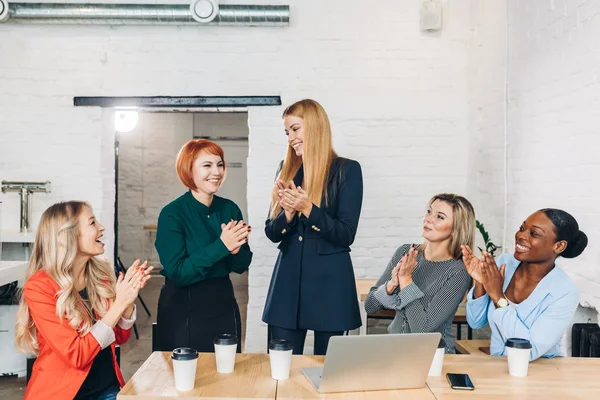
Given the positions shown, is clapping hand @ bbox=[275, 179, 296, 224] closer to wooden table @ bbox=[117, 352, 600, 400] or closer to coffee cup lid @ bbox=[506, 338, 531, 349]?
wooden table @ bbox=[117, 352, 600, 400]

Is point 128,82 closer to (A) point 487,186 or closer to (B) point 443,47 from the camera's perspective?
(B) point 443,47

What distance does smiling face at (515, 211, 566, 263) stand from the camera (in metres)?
2.24

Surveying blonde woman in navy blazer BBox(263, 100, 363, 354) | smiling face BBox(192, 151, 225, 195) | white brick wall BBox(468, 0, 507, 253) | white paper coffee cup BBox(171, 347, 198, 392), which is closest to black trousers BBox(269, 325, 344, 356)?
blonde woman in navy blazer BBox(263, 100, 363, 354)

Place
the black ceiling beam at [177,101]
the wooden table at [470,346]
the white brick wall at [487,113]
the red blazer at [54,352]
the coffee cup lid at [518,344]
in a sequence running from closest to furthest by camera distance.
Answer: the coffee cup lid at [518,344], the red blazer at [54,352], the wooden table at [470,346], the white brick wall at [487,113], the black ceiling beam at [177,101]

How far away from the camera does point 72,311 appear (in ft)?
6.87

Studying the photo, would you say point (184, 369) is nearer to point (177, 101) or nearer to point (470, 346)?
point (470, 346)

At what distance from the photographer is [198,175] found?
2746 millimetres

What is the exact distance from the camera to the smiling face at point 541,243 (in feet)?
7.35

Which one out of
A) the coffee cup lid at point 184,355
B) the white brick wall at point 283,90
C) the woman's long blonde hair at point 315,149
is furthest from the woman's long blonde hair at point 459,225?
the white brick wall at point 283,90

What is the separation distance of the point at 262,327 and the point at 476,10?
2552 millimetres

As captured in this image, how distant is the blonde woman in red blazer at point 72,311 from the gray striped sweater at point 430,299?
0.93 m

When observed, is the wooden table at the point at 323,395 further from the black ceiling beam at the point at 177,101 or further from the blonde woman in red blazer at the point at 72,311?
the black ceiling beam at the point at 177,101

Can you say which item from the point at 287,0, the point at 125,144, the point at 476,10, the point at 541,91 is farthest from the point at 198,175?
the point at 125,144

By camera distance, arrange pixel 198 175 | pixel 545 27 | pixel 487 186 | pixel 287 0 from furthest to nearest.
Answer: pixel 287 0
pixel 487 186
pixel 545 27
pixel 198 175
